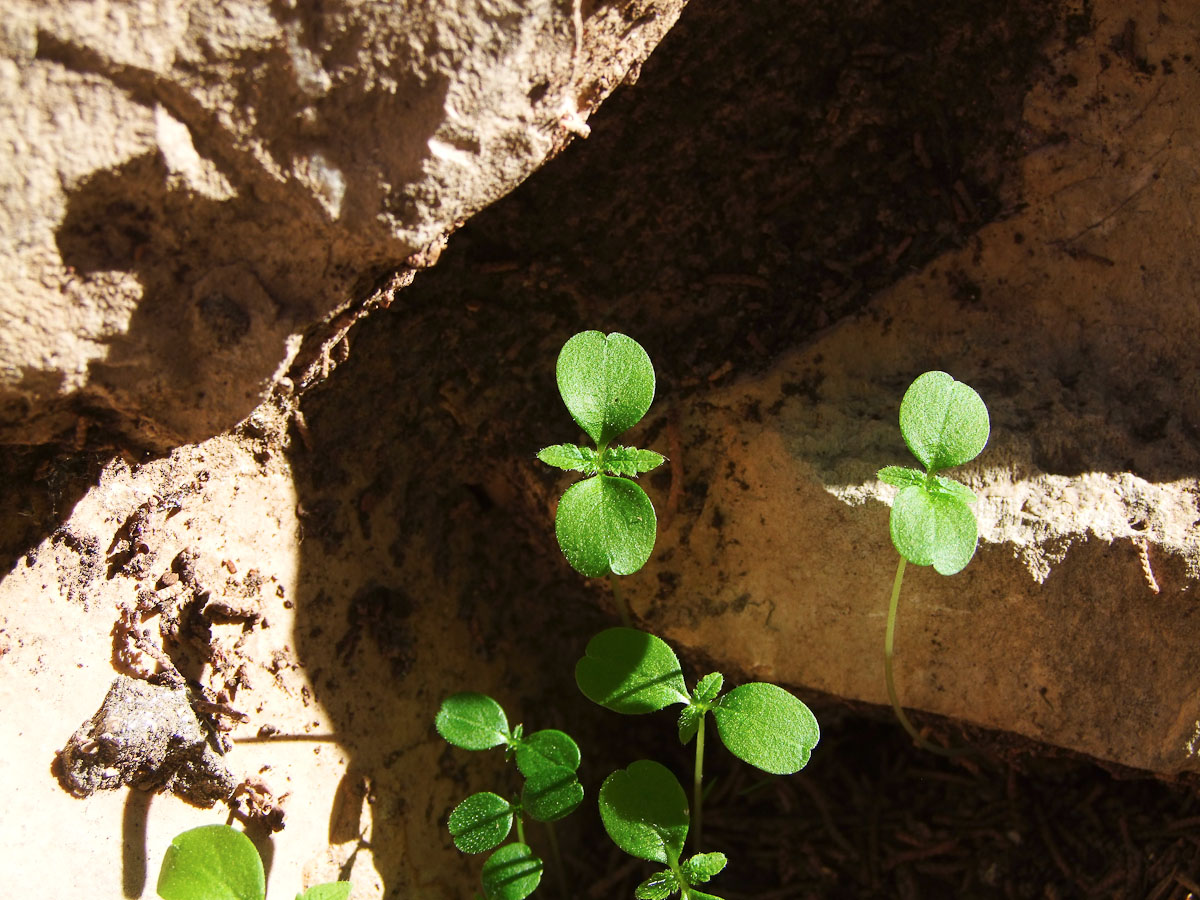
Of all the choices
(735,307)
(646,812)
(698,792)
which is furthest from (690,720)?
(735,307)

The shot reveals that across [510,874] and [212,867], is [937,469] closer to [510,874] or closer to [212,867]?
[510,874]

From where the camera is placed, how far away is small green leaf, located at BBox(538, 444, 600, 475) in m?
1.52

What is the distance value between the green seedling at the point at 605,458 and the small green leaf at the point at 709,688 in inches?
8.7

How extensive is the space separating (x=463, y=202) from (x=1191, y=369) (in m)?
1.31

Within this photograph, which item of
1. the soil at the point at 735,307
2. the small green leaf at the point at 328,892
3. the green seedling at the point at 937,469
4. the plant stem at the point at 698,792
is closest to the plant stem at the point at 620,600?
the soil at the point at 735,307

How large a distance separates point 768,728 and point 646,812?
0.25m

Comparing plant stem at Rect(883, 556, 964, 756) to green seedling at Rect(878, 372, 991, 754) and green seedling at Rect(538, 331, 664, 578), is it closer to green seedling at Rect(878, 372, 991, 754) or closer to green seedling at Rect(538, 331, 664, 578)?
green seedling at Rect(878, 372, 991, 754)

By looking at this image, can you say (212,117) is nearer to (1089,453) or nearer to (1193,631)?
(1089,453)

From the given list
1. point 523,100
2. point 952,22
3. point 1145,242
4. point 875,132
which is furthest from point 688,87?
point 1145,242

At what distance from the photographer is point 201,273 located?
1.23 metres

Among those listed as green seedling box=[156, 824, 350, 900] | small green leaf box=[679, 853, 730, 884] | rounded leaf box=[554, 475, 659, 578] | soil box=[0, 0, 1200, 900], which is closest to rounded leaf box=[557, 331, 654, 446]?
rounded leaf box=[554, 475, 659, 578]

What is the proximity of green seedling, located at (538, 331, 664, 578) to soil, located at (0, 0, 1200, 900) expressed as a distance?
25 cm

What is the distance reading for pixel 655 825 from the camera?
1.57 meters

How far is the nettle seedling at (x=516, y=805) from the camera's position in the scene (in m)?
1.60
